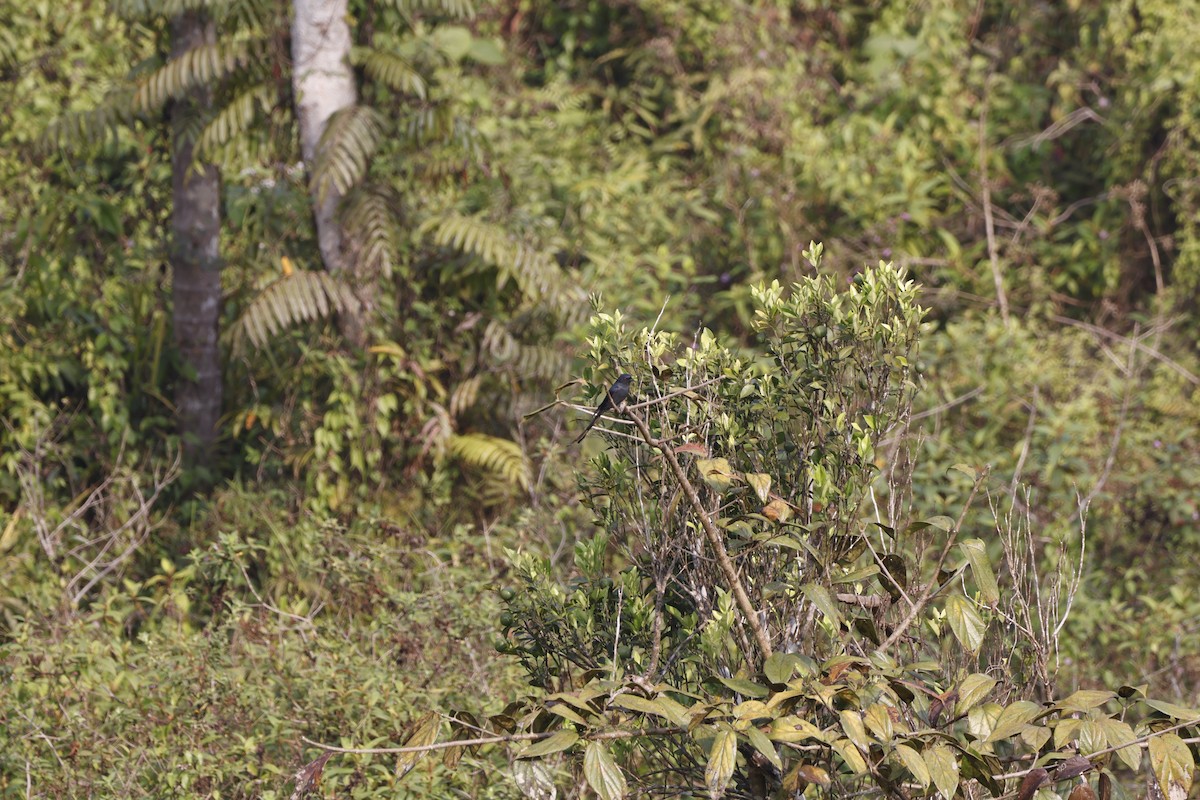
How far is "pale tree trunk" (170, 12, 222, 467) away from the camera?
619 centimetres

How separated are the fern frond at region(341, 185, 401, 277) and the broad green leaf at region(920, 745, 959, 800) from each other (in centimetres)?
404

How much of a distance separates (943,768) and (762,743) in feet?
1.03

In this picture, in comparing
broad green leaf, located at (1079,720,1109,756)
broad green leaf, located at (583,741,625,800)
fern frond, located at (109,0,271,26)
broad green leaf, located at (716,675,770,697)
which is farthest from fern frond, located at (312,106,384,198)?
broad green leaf, located at (1079,720,1109,756)

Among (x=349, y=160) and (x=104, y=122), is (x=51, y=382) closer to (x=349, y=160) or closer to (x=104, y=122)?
(x=104, y=122)

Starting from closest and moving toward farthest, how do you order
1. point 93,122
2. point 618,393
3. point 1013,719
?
point 1013,719, point 618,393, point 93,122

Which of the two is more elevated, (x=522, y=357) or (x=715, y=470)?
(x=715, y=470)

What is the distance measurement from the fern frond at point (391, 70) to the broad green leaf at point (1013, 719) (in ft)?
14.2

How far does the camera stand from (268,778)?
11.7 feet

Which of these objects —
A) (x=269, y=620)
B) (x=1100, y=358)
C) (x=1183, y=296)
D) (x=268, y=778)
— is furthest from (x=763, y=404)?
(x=1183, y=296)

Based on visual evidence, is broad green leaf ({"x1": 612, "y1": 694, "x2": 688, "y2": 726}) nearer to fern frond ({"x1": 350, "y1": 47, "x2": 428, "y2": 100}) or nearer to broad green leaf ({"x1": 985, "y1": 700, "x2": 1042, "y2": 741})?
broad green leaf ({"x1": 985, "y1": 700, "x2": 1042, "y2": 741})

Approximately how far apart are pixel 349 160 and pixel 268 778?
2.97m

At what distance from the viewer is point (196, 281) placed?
624 cm

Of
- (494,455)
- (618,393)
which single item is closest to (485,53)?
(494,455)

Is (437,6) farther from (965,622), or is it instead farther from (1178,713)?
(1178,713)
